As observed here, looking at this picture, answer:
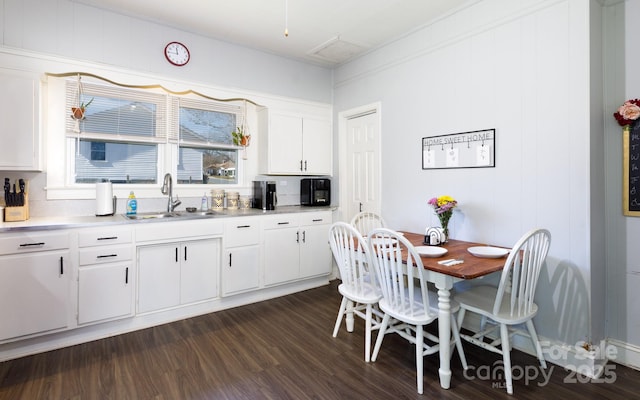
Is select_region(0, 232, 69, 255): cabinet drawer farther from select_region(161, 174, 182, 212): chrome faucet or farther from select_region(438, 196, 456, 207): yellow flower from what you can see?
select_region(438, 196, 456, 207): yellow flower

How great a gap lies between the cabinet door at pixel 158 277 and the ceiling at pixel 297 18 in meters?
2.24

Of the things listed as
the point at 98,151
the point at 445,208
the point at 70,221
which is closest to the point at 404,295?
the point at 445,208

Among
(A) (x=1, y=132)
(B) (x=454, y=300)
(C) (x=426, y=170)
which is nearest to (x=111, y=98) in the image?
(A) (x=1, y=132)

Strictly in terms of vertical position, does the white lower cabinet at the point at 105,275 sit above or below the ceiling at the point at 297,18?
below

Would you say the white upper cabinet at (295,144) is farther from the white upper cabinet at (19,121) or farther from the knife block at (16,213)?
the knife block at (16,213)

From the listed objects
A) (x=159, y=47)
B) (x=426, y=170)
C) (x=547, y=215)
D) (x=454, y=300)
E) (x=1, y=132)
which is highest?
(x=159, y=47)

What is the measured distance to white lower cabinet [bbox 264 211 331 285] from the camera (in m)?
3.75

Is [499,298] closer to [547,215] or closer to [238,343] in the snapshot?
[547,215]

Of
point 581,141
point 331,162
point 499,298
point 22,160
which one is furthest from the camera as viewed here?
point 331,162

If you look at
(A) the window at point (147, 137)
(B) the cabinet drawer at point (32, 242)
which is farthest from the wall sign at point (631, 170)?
(B) the cabinet drawer at point (32, 242)

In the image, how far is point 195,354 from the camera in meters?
2.54

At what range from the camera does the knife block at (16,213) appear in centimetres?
263

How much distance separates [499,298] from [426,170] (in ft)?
5.28

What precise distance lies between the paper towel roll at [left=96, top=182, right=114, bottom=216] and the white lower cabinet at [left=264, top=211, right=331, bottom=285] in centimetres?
151
